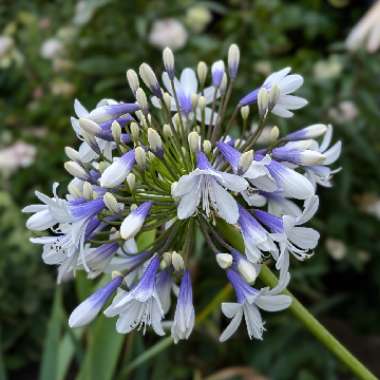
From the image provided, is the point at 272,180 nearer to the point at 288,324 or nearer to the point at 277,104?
the point at 277,104

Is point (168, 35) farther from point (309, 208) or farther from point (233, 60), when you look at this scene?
point (309, 208)

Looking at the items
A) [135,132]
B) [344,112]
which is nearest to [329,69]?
[344,112]

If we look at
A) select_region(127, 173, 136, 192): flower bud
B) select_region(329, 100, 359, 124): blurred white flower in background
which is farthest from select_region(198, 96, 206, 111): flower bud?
select_region(329, 100, 359, 124): blurred white flower in background

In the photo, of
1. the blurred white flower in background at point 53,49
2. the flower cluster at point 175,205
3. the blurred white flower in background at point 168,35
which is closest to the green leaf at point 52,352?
the flower cluster at point 175,205

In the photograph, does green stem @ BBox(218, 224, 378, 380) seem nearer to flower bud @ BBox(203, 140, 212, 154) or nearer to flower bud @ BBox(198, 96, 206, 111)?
flower bud @ BBox(203, 140, 212, 154)

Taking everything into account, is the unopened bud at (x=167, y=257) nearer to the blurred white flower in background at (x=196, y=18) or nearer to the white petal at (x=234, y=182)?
the white petal at (x=234, y=182)
